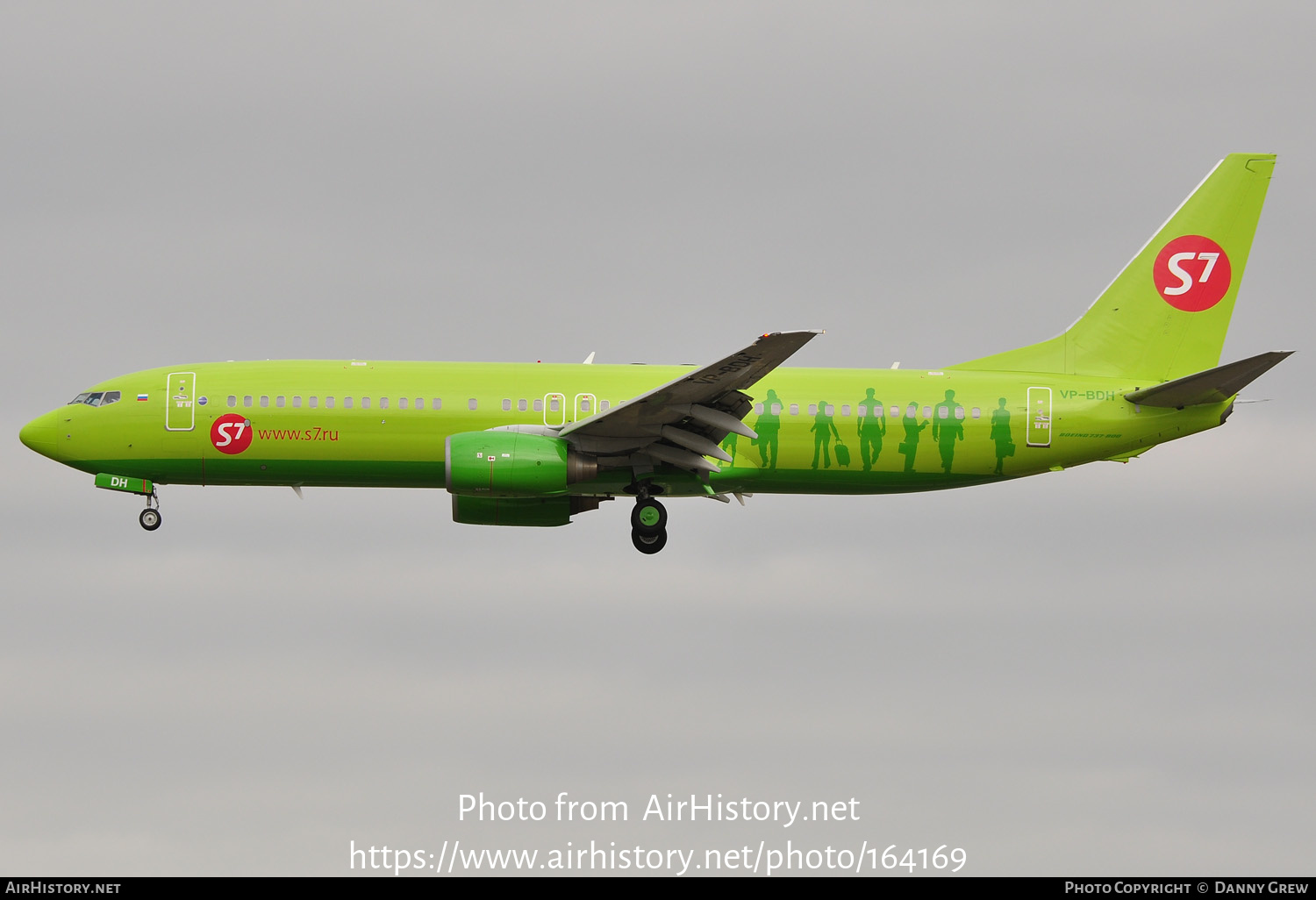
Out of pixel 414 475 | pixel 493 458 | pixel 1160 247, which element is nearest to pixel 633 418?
pixel 493 458

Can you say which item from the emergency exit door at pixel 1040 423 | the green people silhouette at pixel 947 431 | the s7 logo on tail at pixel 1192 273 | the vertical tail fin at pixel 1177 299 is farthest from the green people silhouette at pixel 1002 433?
the s7 logo on tail at pixel 1192 273

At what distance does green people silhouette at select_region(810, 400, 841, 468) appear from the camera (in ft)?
134

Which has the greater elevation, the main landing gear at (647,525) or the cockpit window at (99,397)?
the cockpit window at (99,397)

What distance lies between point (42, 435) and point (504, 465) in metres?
12.5

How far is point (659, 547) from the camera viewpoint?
40.9 meters

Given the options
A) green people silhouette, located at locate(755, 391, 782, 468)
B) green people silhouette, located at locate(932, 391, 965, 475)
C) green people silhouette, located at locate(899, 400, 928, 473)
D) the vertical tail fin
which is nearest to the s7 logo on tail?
Answer: the vertical tail fin

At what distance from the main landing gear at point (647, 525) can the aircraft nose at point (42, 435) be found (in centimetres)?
1478

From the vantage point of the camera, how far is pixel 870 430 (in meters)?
40.9

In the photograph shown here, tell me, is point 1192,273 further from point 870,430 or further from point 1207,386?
point 870,430

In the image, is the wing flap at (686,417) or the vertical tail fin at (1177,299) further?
the vertical tail fin at (1177,299)

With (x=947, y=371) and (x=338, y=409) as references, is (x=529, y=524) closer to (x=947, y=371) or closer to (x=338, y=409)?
(x=338, y=409)

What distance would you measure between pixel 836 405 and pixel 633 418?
5.51 m

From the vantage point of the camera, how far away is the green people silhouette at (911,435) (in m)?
41.1

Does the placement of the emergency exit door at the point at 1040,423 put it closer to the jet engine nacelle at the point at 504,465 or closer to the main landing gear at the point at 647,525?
the main landing gear at the point at 647,525
